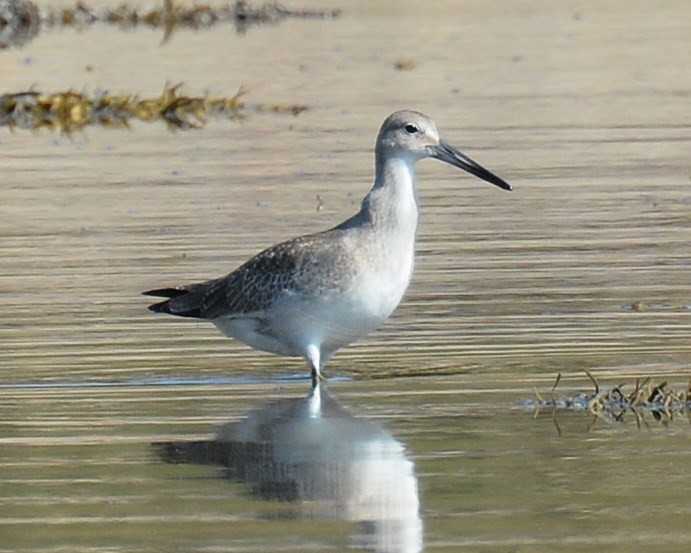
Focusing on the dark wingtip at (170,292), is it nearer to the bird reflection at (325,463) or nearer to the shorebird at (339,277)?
the shorebird at (339,277)

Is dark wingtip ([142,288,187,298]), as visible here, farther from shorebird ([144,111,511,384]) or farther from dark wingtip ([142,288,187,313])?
shorebird ([144,111,511,384])

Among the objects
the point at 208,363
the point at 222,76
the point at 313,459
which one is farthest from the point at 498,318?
the point at 222,76

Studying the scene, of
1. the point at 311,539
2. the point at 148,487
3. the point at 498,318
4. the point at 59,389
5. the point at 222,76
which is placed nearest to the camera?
the point at 311,539

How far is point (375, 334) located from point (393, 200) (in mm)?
1249

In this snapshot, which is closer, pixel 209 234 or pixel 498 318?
pixel 498 318

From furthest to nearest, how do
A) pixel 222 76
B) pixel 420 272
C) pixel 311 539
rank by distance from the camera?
1. pixel 222 76
2. pixel 420 272
3. pixel 311 539

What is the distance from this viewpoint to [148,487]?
7.89m

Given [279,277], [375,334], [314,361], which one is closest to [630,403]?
[314,361]

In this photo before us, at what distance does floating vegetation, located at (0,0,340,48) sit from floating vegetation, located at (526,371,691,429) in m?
28.9

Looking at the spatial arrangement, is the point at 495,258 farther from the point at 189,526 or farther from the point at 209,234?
the point at 189,526

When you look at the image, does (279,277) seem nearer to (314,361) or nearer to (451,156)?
(314,361)

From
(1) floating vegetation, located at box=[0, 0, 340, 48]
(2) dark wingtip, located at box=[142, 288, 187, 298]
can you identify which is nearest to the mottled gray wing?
(2) dark wingtip, located at box=[142, 288, 187, 298]

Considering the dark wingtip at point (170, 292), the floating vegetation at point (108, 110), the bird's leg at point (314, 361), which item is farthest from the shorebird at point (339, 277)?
the floating vegetation at point (108, 110)

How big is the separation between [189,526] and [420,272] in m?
6.06
